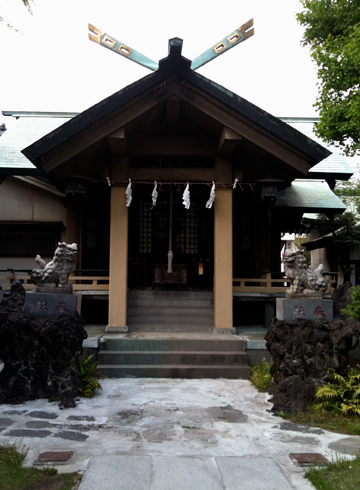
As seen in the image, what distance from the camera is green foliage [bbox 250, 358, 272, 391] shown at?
8.20 metres

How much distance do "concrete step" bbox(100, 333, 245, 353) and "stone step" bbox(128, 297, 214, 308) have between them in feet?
8.01

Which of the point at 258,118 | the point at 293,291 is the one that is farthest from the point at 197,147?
the point at 293,291

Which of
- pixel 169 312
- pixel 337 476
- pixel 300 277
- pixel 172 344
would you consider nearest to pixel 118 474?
pixel 337 476

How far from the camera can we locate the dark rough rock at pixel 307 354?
23.4ft

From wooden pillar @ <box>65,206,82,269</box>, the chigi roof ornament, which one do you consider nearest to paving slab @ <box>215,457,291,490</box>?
the chigi roof ornament

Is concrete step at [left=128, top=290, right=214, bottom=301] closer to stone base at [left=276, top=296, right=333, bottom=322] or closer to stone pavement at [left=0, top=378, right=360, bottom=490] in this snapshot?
stone base at [left=276, top=296, right=333, bottom=322]

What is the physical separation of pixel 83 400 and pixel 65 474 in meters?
2.83

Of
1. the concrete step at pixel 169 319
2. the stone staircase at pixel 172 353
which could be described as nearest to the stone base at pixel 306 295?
the stone staircase at pixel 172 353

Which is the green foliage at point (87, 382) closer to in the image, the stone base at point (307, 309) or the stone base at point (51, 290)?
the stone base at point (51, 290)

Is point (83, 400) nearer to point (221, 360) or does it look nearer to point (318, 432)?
point (221, 360)

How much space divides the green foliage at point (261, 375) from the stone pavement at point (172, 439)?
36 cm

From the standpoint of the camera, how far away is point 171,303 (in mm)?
12234

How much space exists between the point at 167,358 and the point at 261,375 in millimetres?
2135

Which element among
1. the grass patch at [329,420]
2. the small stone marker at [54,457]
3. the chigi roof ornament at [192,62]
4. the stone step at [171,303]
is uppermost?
the chigi roof ornament at [192,62]
